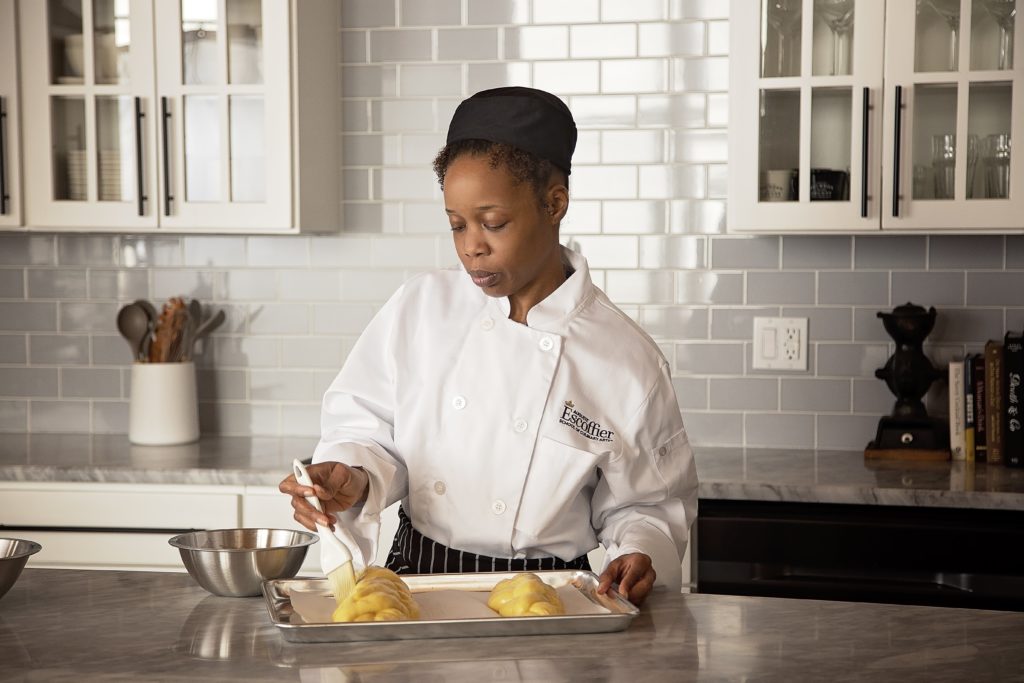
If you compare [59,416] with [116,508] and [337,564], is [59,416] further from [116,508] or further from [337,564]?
[337,564]

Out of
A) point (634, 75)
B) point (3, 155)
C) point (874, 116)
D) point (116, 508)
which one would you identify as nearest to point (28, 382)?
point (3, 155)

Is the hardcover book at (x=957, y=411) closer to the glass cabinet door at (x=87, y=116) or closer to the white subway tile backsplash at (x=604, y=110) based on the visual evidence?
the white subway tile backsplash at (x=604, y=110)

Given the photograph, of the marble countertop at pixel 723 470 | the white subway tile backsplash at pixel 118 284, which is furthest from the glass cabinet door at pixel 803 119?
the white subway tile backsplash at pixel 118 284

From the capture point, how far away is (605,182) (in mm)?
3436

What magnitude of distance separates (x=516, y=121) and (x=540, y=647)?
0.85 meters

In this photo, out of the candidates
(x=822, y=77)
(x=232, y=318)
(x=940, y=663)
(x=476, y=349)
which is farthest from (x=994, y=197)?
(x=232, y=318)

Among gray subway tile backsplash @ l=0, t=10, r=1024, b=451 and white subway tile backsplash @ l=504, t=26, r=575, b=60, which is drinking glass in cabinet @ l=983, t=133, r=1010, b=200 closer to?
gray subway tile backsplash @ l=0, t=10, r=1024, b=451

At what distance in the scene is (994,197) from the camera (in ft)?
9.77

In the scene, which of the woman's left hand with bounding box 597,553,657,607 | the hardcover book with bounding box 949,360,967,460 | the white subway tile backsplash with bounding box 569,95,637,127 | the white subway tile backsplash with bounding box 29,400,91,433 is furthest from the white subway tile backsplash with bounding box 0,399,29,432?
the hardcover book with bounding box 949,360,967,460

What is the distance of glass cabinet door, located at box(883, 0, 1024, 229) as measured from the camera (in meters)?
2.96

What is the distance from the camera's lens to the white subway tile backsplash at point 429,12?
349 centimetres

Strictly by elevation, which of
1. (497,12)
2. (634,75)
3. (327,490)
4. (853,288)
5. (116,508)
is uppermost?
(497,12)

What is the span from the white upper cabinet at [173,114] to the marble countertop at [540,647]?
1.78m

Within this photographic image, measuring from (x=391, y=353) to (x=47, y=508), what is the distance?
1549mm
